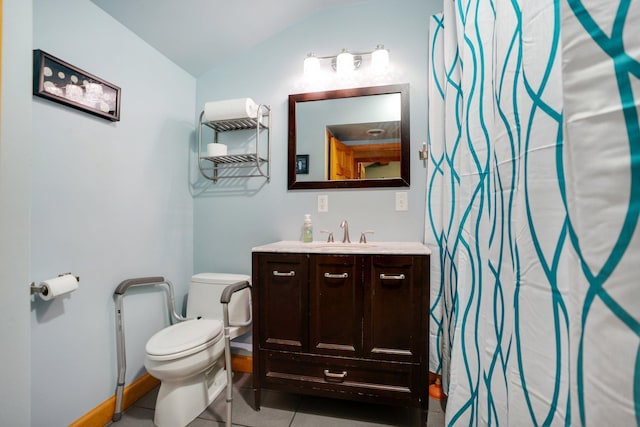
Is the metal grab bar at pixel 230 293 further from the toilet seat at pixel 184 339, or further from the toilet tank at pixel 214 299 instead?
the toilet seat at pixel 184 339

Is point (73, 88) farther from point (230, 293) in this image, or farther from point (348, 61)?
point (348, 61)

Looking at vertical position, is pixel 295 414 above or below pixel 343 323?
below

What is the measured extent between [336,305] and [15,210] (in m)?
1.28

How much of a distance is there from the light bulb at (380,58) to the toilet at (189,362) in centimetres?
176

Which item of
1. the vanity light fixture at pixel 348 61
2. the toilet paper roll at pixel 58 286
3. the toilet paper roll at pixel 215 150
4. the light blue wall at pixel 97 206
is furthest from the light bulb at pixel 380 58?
the toilet paper roll at pixel 58 286

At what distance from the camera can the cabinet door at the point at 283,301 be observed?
1424 mm

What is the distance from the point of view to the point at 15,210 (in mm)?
804

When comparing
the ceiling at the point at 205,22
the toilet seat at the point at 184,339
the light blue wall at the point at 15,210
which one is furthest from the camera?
the ceiling at the point at 205,22

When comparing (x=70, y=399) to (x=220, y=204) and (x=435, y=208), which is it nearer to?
(x=220, y=204)

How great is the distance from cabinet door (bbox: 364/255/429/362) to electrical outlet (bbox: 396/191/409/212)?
521 mm

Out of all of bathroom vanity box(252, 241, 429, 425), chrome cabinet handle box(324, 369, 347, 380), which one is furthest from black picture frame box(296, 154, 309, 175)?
chrome cabinet handle box(324, 369, 347, 380)

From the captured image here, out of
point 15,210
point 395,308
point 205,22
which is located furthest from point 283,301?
point 205,22

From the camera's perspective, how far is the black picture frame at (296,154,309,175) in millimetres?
1901

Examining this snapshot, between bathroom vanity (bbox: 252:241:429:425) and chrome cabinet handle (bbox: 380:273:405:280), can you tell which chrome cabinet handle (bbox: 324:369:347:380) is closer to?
bathroom vanity (bbox: 252:241:429:425)
